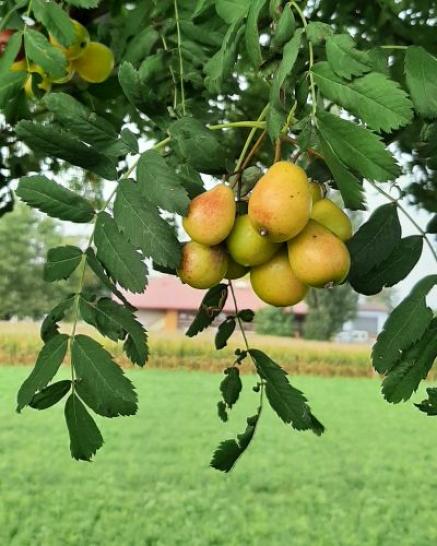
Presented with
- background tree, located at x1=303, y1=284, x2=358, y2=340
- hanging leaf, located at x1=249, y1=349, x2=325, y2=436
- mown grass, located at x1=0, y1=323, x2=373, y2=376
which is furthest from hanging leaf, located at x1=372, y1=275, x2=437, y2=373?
background tree, located at x1=303, y1=284, x2=358, y2=340

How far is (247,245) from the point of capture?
0.85m

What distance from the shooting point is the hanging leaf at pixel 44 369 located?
1041 mm

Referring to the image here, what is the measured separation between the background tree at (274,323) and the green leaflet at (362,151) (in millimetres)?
10255

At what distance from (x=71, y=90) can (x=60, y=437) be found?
19.7 ft

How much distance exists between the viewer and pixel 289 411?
1124 millimetres

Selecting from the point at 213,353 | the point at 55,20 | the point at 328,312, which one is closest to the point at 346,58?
the point at 55,20

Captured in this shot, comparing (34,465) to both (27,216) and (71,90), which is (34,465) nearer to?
(71,90)

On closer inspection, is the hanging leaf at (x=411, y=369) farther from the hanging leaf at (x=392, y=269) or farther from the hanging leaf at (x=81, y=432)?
the hanging leaf at (x=81, y=432)

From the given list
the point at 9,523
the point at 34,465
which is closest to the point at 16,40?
the point at 9,523

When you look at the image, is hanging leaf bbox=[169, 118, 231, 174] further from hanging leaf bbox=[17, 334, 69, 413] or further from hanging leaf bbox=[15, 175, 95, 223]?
hanging leaf bbox=[17, 334, 69, 413]

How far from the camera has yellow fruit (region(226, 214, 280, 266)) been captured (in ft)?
2.77

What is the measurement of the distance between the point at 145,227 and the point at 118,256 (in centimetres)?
7

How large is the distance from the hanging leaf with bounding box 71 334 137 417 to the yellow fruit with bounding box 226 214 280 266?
234 millimetres

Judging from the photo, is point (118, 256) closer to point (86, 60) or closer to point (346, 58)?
point (346, 58)
